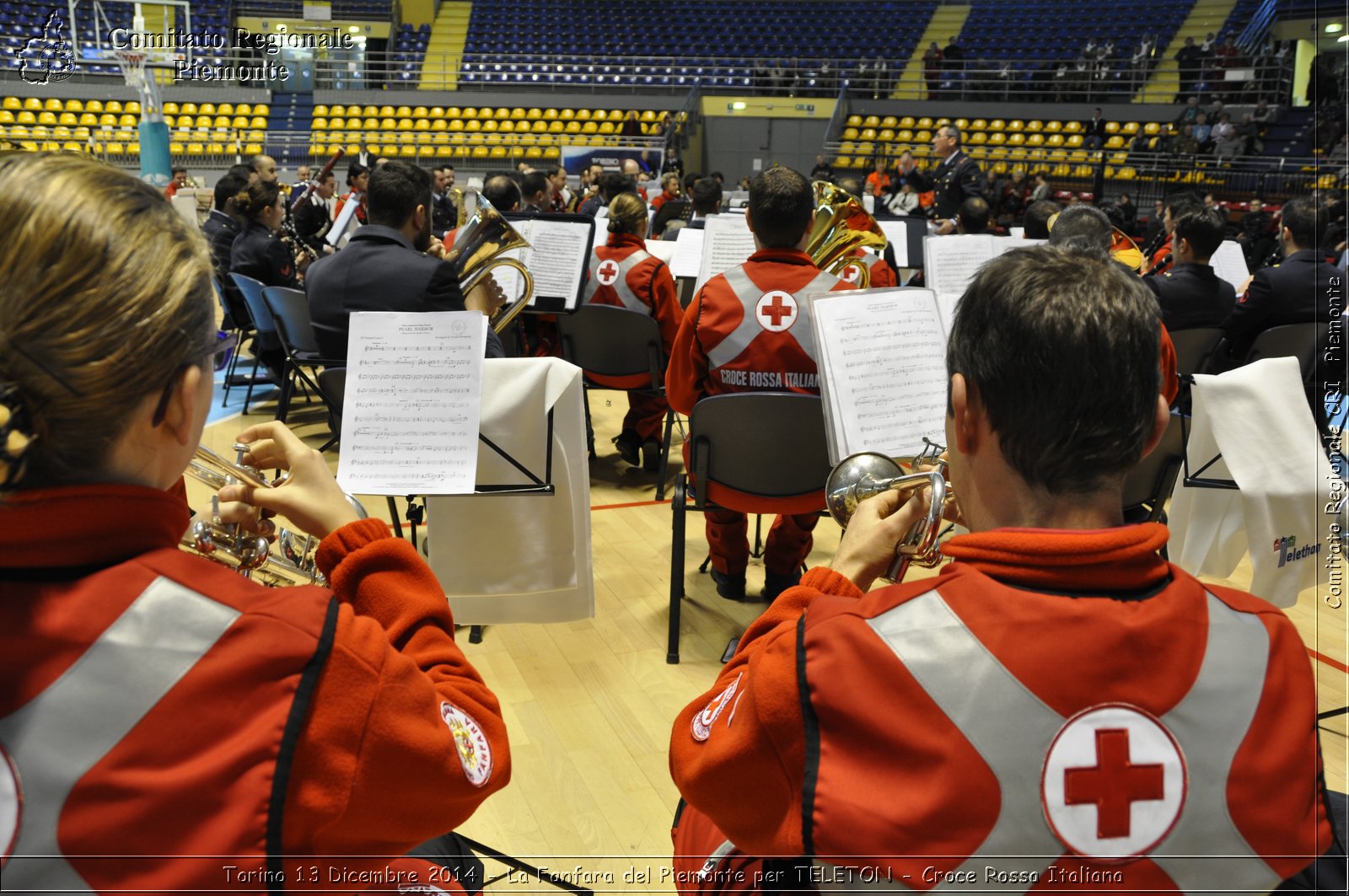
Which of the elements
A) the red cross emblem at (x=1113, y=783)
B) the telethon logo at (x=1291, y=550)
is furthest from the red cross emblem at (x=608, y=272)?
the red cross emblem at (x=1113, y=783)

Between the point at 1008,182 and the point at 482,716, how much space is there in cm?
1394

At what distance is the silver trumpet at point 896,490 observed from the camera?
1.33 meters

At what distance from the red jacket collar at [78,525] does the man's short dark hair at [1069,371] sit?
0.85m

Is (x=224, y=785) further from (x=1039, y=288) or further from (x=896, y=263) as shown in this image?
(x=896, y=263)

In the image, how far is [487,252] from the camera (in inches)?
144

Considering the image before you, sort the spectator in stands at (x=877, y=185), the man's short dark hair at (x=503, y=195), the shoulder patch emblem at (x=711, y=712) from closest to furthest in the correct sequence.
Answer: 1. the shoulder patch emblem at (x=711, y=712)
2. the man's short dark hair at (x=503, y=195)
3. the spectator in stands at (x=877, y=185)

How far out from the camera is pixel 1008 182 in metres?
13.5

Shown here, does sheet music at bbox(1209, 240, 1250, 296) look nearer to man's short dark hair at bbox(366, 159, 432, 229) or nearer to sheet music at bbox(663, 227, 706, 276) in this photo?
sheet music at bbox(663, 227, 706, 276)

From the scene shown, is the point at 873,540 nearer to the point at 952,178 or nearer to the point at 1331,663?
the point at 1331,663

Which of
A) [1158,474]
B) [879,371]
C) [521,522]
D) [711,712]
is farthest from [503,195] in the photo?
[711,712]

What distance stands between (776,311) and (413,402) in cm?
121

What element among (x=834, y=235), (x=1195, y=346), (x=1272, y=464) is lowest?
(x=1195, y=346)

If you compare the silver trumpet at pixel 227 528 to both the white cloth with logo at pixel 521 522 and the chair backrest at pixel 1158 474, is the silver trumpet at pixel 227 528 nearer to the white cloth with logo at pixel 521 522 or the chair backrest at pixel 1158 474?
the white cloth with logo at pixel 521 522

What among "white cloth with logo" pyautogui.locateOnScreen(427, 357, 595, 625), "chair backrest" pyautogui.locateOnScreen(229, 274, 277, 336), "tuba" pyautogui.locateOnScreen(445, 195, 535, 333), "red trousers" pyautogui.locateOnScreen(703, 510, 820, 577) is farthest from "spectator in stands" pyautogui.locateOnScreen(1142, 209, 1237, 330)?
"chair backrest" pyautogui.locateOnScreen(229, 274, 277, 336)
